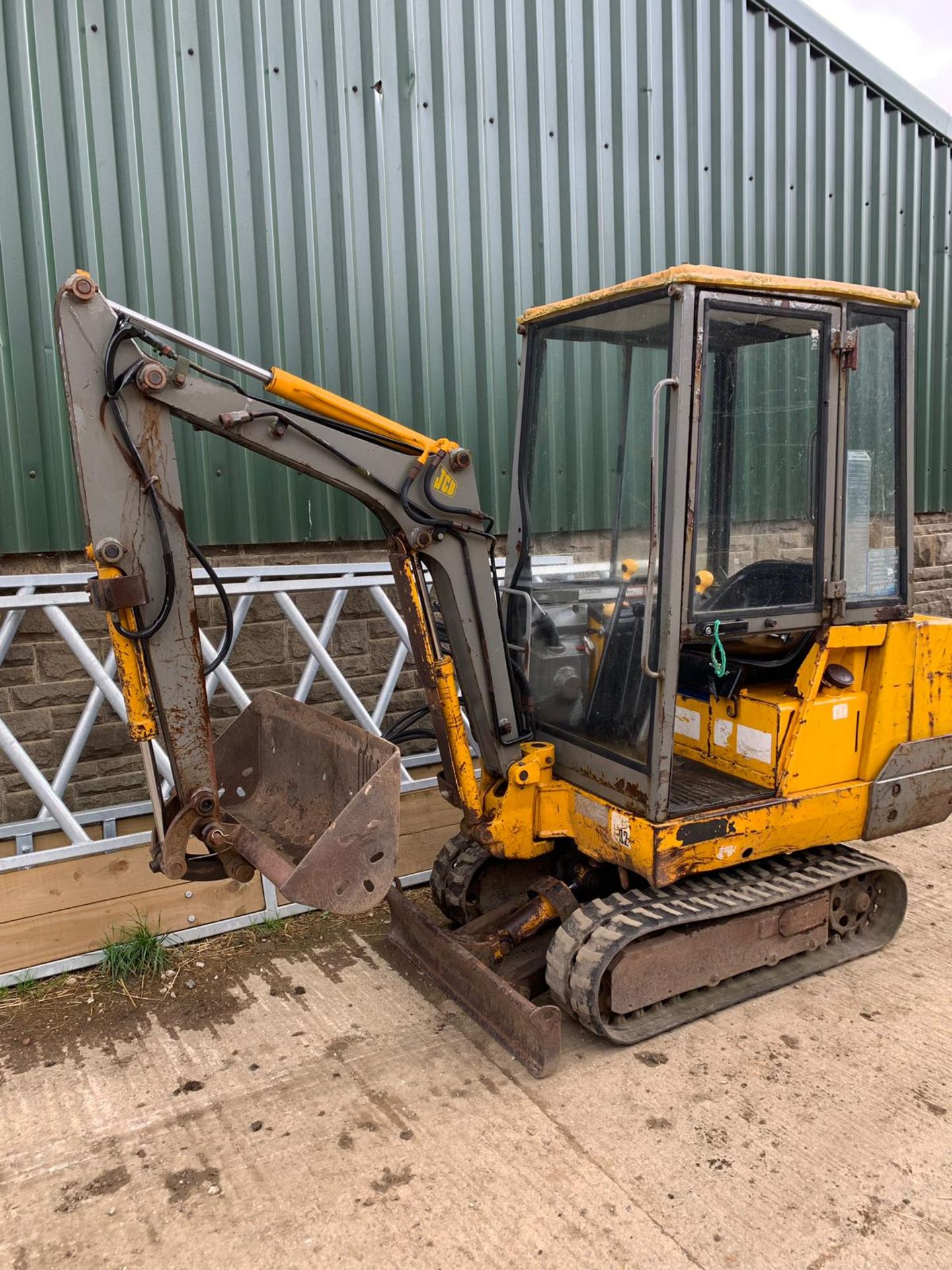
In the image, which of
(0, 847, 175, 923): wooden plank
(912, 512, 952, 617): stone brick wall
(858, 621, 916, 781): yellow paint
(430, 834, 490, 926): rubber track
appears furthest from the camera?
(912, 512, 952, 617): stone brick wall

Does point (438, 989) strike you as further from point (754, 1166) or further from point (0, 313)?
point (0, 313)

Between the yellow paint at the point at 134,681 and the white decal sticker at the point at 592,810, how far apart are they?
1732 mm

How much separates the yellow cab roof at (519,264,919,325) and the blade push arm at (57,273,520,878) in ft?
2.67

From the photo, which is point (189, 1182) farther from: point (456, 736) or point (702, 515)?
point (702, 515)

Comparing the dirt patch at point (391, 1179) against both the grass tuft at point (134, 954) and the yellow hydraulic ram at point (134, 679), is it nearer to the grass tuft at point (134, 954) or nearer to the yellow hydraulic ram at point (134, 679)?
the yellow hydraulic ram at point (134, 679)

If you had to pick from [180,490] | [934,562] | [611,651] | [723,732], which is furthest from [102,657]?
[934,562]

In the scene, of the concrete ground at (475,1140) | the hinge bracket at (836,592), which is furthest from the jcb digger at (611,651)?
the concrete ground at (475,1140)

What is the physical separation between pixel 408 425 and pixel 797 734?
3.31 m

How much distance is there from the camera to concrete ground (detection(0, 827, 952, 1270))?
277cm

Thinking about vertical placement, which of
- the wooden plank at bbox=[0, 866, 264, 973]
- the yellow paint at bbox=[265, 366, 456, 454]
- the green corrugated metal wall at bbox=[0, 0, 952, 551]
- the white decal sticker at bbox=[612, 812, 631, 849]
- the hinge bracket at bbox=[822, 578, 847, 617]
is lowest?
the wooden plank at bbox=[0, 866, 264, 973]

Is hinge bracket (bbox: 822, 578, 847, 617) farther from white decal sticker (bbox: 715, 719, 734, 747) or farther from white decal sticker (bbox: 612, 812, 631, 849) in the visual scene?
white decal sticker (bbox: 612, 812, 631, 849)

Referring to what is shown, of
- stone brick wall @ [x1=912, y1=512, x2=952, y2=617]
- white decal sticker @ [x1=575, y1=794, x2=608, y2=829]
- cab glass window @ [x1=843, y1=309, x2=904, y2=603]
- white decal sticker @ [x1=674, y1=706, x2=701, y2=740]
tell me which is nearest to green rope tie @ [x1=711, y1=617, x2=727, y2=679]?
white decal sticker @ [x1=674, y1=706, x2=701, y2=740]

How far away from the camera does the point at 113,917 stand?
4.49m

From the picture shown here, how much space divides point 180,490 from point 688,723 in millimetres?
2440
